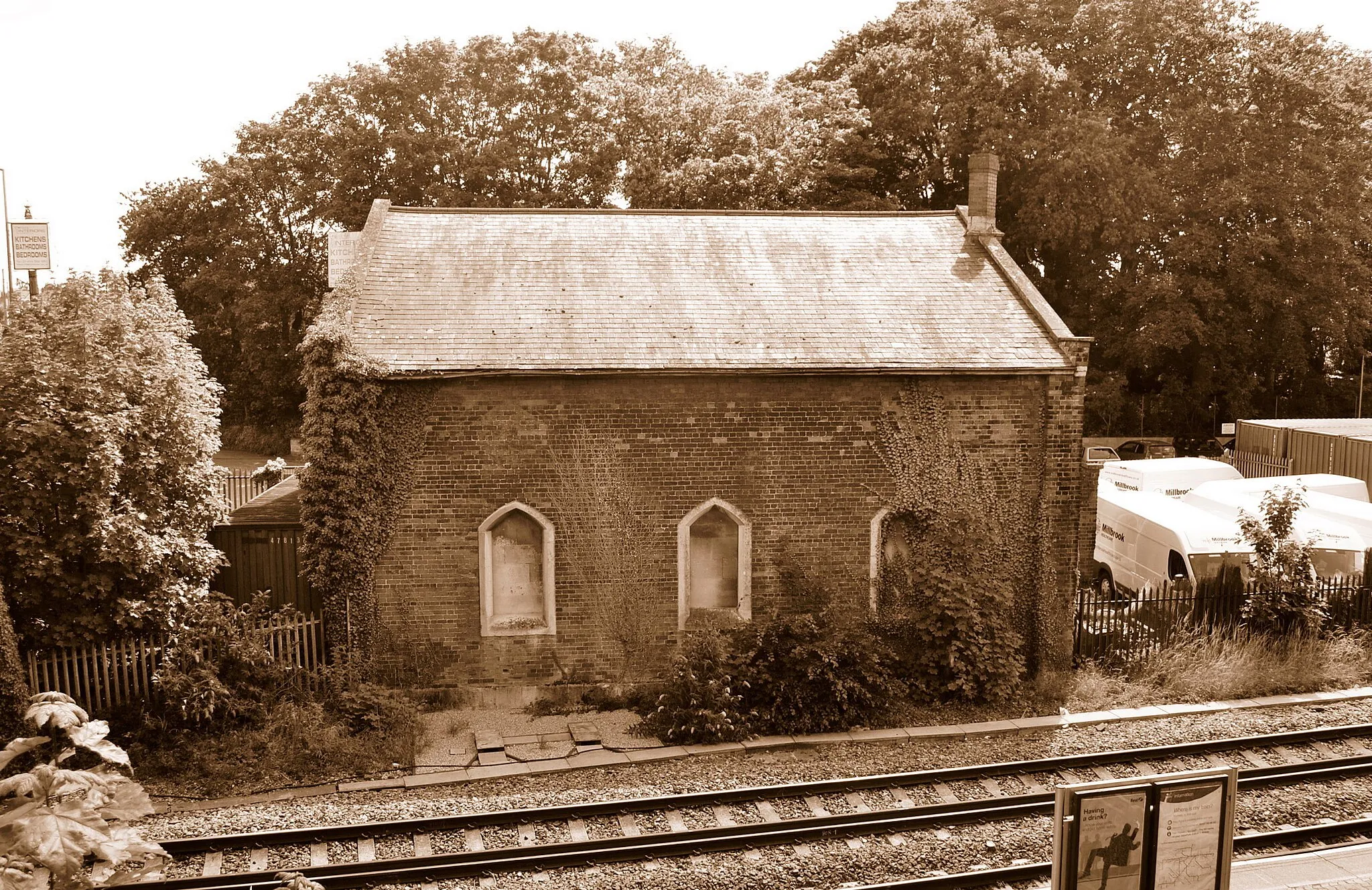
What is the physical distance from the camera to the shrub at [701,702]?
13.7 m

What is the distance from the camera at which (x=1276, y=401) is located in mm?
43094

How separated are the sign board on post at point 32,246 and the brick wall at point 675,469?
9948 millimetres

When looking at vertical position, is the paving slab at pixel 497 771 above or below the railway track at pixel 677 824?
below

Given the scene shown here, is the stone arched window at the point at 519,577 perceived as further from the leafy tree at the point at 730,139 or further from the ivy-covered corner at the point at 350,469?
the leafy tree at the point at 730,139

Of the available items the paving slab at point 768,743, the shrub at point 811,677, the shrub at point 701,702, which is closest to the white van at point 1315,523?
the shrub at point 811,677

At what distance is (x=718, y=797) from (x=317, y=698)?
5.90 metres

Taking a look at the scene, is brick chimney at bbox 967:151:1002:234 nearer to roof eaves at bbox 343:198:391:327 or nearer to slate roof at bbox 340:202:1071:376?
slate roof at bbox 340:202:1071:376

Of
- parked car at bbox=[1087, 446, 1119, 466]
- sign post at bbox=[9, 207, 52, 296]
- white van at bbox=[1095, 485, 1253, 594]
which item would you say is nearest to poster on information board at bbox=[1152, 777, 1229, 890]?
white van at bbox=[1095, 485, 1253, 594]

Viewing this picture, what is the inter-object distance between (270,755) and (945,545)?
9.76m

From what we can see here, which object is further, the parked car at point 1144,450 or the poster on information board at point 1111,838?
the parked car at point 1144,450

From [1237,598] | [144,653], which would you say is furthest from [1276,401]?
[144,653]

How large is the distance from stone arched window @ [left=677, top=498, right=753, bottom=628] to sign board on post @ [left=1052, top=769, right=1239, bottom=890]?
828 centimetres

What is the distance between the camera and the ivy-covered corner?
14500 mm

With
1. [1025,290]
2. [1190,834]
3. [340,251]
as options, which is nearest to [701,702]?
[1190,834]
